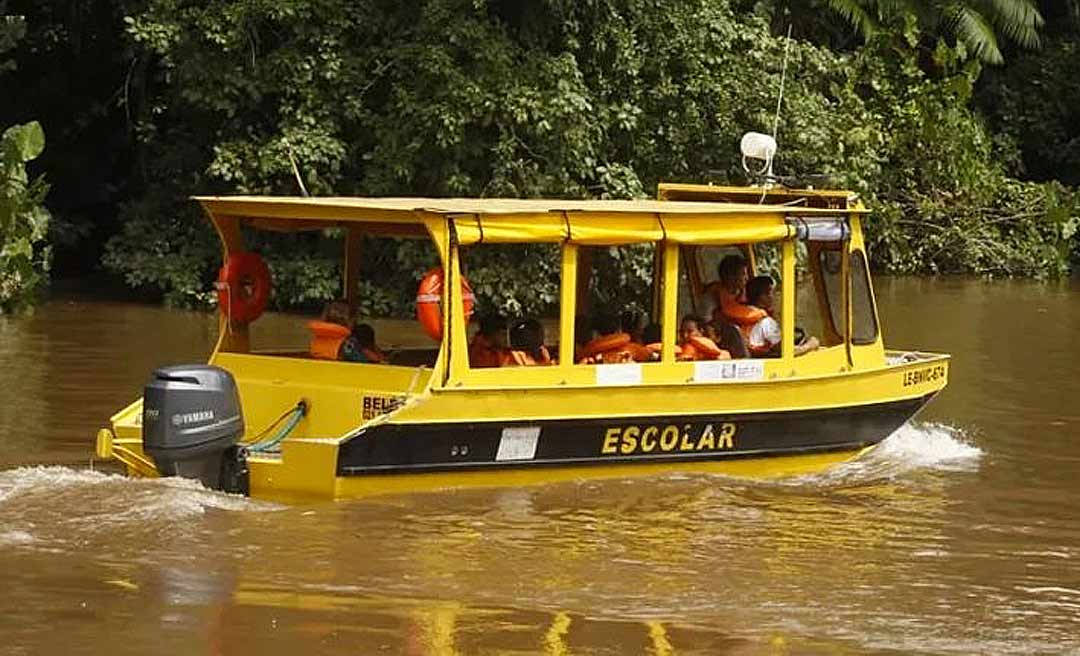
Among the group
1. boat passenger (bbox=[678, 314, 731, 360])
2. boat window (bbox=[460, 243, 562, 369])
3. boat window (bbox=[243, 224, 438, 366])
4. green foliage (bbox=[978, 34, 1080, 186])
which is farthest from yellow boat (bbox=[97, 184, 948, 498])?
green foliage (bbox=[978, 34, 1080, 186])

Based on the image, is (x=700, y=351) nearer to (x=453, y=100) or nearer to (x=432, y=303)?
(x=432, y=303)

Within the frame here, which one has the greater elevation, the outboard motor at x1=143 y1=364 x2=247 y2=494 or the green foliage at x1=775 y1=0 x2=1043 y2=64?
the green foliage at x1=775 y1=0 x2=1043 y2=64

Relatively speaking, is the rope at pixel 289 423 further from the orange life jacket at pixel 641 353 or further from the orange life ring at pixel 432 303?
the orange life jacket at pixel 641 353

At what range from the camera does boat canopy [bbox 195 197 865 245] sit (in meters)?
11.0

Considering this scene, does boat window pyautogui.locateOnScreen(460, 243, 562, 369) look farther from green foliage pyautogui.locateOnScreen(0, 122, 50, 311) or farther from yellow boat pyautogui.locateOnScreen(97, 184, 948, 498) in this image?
yellow boat pyautogui.locateOnScreen(97, 184, 948, 498)

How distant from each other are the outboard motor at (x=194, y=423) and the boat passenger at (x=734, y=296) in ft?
11.6

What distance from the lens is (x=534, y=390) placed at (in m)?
11.1

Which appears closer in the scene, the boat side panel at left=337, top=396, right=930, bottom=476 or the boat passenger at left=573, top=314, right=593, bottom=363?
the boat side panel at left=337, top=396, right=930, bottom=476

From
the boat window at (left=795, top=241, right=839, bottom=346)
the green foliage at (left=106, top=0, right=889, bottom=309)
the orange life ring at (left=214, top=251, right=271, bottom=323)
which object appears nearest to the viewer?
the orange life ring at (left=214, top=251, right=271, bottom=323)

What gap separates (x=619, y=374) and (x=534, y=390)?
61cm

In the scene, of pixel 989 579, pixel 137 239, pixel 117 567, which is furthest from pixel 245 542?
pixel 137 239

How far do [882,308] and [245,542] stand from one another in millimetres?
15447

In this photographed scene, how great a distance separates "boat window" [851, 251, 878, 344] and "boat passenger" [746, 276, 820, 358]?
1.02 ft

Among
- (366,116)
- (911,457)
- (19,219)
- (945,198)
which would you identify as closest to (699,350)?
(911,457)
